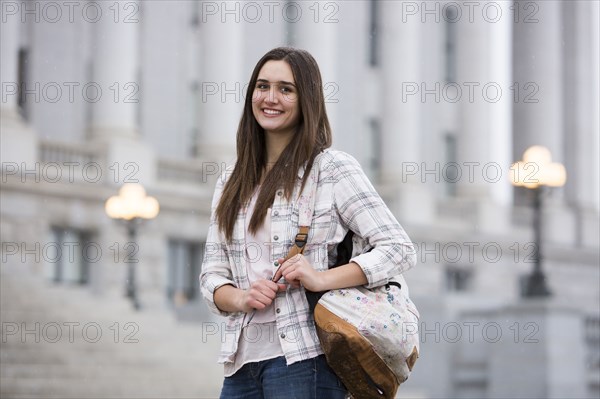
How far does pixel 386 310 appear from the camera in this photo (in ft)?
10.5

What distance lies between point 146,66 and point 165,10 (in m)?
1.60

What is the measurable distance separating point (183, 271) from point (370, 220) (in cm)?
2505

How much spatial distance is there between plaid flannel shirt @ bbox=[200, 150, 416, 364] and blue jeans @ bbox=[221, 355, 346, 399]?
38mm

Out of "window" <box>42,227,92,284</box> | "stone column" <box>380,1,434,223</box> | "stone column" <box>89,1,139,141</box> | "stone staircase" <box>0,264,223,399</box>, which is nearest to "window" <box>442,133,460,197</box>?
"stone column" <box>380,1,434,223</box>

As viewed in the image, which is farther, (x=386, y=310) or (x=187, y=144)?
(x=187, y=144)

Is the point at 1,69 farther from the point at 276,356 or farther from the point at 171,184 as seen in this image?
the point at 276,356

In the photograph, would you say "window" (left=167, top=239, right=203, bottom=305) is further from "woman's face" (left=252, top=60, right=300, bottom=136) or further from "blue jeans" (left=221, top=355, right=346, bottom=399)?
"blue jeans" (left=221, top=355, right=346, bottom=399)

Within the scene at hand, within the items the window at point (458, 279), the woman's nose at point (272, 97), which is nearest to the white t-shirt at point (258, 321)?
the woman's nose at point (272, 97)

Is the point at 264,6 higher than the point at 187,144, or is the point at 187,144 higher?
the point at 264,6

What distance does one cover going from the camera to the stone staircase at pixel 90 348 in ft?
55.0

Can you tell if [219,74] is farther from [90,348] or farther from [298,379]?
[298,379]

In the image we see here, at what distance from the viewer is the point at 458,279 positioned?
36.2 m

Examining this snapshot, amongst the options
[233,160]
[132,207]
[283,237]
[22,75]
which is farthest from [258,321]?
[22,75]

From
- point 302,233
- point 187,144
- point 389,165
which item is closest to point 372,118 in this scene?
point 389,165
